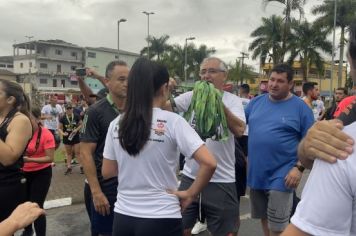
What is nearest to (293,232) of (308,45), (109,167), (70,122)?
(109,167)

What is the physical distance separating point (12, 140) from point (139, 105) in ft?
3.92

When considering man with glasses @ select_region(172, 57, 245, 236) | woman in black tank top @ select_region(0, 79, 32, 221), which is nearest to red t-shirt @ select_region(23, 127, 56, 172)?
woman in black tank top @ select_region(0, 79, 32, 221)

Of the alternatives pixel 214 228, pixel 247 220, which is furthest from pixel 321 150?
pixel 247 220

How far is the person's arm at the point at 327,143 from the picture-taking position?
123cm

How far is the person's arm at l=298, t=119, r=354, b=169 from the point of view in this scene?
1233 mm

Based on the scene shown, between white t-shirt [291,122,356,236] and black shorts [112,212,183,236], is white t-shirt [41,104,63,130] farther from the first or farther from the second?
white t-shirt [291,122,356,236]

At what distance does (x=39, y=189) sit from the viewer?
469cm

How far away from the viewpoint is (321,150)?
1.29m

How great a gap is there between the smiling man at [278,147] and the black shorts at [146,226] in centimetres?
152

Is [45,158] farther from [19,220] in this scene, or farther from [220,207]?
[19,220]

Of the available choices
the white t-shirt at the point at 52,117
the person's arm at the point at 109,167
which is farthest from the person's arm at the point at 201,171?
the white t-shirt at the point at 52,117

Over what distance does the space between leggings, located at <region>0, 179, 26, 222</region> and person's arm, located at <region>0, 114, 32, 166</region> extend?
1.14 feet

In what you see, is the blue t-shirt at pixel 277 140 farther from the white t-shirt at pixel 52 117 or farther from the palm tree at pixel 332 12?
the palm tree at pixel 332 12

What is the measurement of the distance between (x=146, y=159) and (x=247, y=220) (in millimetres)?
3626
